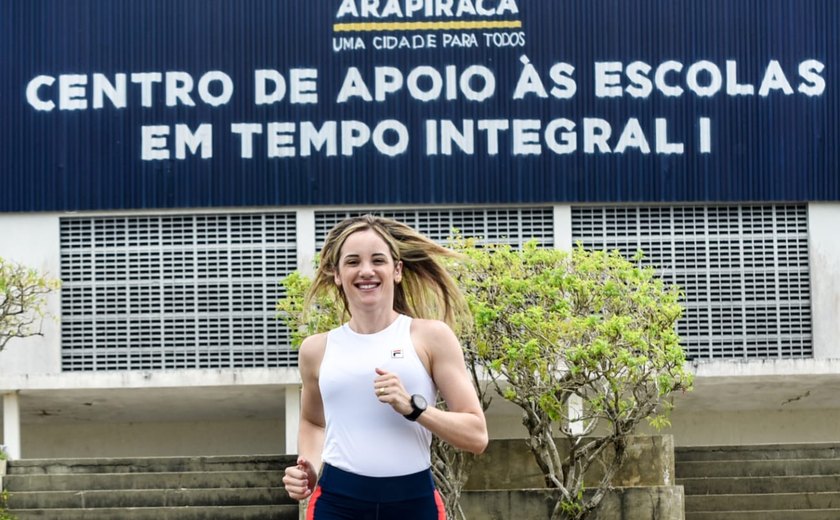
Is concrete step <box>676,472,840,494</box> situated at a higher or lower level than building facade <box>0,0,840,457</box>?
lower

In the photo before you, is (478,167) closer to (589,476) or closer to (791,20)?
(791,20)

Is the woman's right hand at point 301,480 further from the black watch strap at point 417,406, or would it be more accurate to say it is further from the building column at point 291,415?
the building column at point 291,415

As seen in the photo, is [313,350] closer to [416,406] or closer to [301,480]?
[301,480]

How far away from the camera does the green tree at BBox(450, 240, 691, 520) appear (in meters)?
18.0

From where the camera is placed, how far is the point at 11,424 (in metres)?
25.9

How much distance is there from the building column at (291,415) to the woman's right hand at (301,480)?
835 inches

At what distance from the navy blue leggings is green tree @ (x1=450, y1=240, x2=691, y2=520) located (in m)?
12.9

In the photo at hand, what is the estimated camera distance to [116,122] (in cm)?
2658

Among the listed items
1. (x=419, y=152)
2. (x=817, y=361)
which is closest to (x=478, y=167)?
(x=419, y=152)

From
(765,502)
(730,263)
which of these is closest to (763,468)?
(765,502)

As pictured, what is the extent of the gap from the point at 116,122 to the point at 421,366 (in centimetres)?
2268

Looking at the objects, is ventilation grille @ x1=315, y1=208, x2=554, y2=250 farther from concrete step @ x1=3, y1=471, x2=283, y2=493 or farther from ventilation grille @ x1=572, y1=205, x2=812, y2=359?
concrete step @ x1=3, y1=471, x2=283, y2=493

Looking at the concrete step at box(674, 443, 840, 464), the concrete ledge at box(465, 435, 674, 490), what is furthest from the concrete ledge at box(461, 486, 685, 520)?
the concrete step at box(674, 443, 840, 464)

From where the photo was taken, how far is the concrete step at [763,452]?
2308cm
